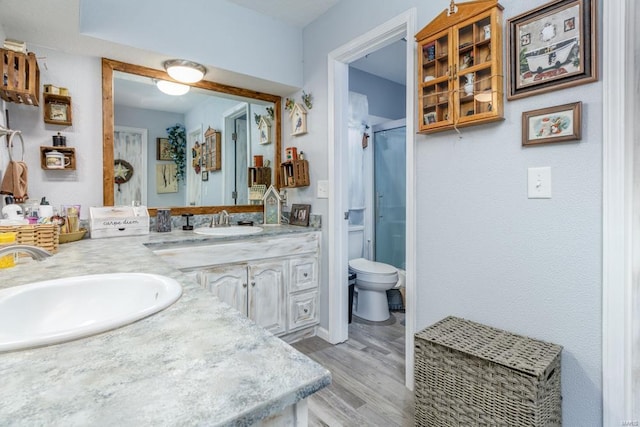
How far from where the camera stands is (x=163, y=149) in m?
2.34

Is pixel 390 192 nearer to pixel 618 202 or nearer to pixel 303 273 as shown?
pixel 303 273

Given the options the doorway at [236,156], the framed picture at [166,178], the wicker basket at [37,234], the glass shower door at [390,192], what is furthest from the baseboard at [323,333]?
the wicker basket at [37,234]

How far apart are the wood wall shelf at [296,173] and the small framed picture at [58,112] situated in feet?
4.73

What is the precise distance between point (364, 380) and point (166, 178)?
1.87 m

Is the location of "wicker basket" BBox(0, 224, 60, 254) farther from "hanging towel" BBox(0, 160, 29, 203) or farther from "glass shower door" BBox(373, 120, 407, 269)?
"glass shower door" BBox(373, 120, 407, 269)

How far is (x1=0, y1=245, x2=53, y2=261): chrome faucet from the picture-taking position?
1.04 meters

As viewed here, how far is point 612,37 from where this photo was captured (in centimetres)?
116

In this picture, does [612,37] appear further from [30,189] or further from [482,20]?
[30,189]

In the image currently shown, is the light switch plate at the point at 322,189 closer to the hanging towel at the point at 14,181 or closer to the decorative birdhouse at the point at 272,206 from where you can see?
the decorative birdhouse at the point at 272,206

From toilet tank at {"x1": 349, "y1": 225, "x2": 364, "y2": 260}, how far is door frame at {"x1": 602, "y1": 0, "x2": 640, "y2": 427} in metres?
2.36

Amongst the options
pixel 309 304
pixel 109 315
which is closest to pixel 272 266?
pixel 309 304

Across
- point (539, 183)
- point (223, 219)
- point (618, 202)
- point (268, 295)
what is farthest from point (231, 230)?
point (618, 202)

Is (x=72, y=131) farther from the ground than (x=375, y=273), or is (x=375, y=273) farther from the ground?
(x=72, y=131)

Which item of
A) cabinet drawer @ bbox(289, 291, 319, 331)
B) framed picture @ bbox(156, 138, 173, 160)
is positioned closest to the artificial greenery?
framed picture @ bbox(156, 138, 173, 160)
